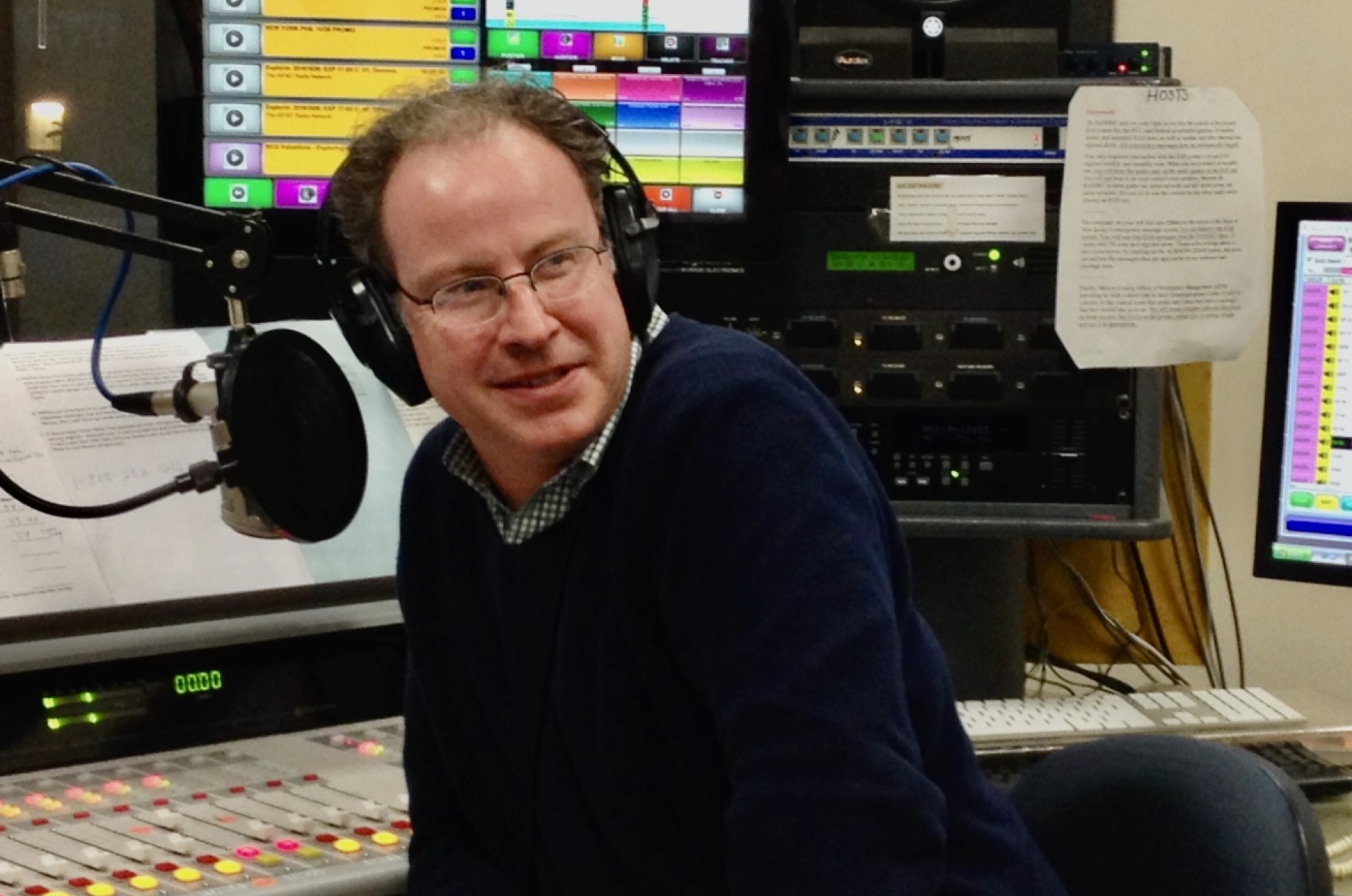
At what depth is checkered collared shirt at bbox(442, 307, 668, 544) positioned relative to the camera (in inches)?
40.3

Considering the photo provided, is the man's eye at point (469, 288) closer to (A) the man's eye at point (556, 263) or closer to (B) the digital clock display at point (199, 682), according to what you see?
(A) the man's eye at point (556, 263)

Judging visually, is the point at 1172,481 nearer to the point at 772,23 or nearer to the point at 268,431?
the point at 772,23

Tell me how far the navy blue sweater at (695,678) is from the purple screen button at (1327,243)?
0.70m

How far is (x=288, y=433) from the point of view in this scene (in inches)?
43.3

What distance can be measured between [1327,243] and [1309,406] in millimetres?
157

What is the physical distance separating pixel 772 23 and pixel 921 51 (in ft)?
0.55

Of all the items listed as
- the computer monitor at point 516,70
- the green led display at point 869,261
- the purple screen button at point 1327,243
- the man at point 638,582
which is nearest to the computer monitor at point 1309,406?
the purple screen button at point 1327,243

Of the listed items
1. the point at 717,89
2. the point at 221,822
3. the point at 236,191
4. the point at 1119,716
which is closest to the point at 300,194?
the point at 236,191

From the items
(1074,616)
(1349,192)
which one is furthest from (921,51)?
(1074,616)

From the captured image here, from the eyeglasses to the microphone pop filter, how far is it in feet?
0.50

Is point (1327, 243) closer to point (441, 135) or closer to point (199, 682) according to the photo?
point (441, 135)

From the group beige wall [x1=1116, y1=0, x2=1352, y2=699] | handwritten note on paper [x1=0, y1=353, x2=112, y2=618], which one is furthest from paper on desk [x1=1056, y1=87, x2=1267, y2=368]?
handwritten note on paper [x1=0, y1=353, x2=112, y2=618]

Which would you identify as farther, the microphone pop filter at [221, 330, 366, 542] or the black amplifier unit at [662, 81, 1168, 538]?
the black amplifier unit at [662, 81, 1168, 538]

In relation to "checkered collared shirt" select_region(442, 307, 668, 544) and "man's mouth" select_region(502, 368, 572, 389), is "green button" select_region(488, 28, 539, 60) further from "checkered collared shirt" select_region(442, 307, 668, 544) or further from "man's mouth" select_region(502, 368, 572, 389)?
"man's mouth" select_region(502, 368, 572, 389)
